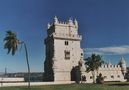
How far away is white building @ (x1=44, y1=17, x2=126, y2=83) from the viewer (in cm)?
7756

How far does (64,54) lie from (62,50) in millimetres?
1290

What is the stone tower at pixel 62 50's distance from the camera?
77375 mm

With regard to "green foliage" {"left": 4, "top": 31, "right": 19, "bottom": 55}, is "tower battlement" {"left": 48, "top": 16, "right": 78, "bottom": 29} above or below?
above

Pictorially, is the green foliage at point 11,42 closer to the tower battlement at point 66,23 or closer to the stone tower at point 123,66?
the tower battlement at point 66,23

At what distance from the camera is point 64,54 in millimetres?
78625

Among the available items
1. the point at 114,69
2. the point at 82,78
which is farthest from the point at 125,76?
the point at 82,78

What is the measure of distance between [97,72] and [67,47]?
39.0ft

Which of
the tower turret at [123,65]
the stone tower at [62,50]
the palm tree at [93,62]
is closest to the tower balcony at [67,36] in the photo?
the stone tower at [62,50]

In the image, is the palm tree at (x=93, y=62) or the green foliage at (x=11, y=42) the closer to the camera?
the green foliage at (x=11, y=42)

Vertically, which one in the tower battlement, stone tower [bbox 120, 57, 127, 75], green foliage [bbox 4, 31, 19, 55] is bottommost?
stone tower [bbox 120, 57, 127, 75]

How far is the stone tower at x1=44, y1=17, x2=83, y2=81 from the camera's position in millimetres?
77375

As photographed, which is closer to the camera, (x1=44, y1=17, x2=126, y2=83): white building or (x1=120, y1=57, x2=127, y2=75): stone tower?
(x1=44, y1=17, x2=126, y2=83): white building

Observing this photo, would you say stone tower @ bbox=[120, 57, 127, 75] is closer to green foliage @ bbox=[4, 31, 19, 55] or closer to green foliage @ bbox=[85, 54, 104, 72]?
green foliage @ bbox=[85, 54, 104, 72]

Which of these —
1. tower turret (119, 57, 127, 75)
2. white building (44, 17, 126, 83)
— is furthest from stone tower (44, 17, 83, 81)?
tower turret (119, 57, 127, 75)
